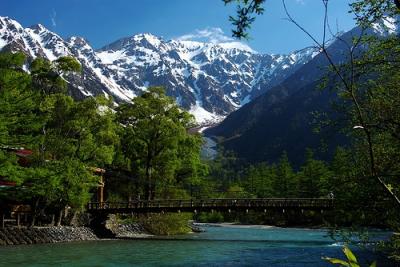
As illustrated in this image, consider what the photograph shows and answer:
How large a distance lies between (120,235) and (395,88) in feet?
108

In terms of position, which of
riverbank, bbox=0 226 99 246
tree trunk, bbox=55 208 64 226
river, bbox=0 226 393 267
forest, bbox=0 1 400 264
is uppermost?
forest, bbox=0 1 400 264

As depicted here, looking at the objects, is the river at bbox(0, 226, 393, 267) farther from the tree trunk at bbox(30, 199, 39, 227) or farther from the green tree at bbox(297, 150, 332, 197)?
the green tree at bbox(297, 150, 332, 197)

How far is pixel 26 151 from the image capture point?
3919cm

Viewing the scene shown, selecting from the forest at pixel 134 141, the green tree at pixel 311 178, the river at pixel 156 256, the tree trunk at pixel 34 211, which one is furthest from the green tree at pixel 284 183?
the tree trunk at pixel 34 211

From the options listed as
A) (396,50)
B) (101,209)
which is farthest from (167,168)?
(396,50)

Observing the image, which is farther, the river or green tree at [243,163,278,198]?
green tree at [243,163,278,198]

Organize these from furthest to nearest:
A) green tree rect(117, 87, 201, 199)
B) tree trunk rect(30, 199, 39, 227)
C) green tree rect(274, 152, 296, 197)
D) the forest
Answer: green tree rect(274, 152, 296, 197) < green tree rect(117, 87, 201, 199) < tree trunk rect(30, 199, 39, 227) < the forest

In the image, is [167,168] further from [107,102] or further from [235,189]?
[235,189]

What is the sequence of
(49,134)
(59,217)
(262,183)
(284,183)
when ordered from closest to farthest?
(49,134) → (59,217) → (284,183) → (262,183)

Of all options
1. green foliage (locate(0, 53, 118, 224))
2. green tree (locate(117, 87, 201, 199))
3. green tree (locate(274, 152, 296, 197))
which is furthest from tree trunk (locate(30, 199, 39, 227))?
green tree (locate(274, 152, 296, 197))

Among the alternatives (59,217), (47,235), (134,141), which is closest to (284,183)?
(134,141)

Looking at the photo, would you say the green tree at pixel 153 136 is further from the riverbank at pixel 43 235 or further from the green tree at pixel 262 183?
the green tree at pixel 262 183

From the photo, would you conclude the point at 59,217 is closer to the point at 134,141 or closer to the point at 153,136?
the point at 134,141

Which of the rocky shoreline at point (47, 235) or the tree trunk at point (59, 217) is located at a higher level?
the tree trunk at point (59, 217)
